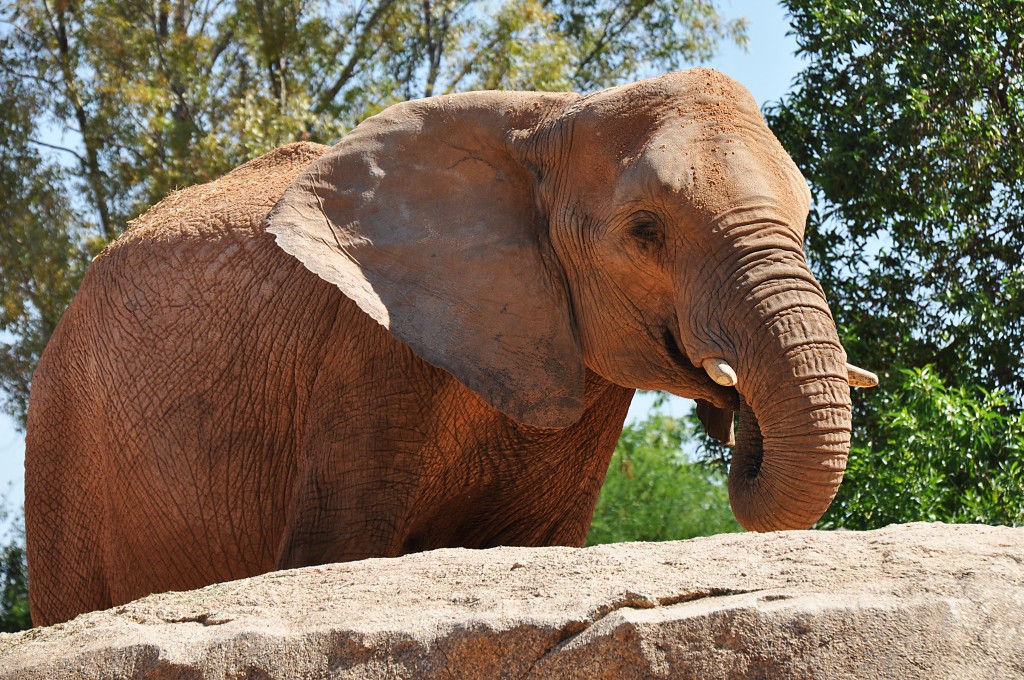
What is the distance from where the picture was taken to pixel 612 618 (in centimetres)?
329

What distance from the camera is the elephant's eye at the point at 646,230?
16.9 feet

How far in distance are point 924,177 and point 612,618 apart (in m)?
6.72

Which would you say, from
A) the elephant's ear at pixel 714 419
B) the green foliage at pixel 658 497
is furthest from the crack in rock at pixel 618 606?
the green foliage at pixel 658 497

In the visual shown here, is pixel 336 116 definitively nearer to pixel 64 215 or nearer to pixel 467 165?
pixel 64 215

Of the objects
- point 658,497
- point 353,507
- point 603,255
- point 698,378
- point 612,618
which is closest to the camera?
point 612,618

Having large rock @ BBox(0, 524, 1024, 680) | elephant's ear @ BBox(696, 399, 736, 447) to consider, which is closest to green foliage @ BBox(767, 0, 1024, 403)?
elephant's ear @ BBox(696, 399, 736, 447)

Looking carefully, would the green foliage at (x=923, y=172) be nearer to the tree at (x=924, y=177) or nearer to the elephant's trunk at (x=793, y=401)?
the tree at (x=924, y=177)

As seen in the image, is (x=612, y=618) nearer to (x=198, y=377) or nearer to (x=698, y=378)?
(x=698, y=378)

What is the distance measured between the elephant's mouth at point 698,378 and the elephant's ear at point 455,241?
0.43 metres

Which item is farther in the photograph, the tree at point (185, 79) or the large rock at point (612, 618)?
the tree at point (185, 79)

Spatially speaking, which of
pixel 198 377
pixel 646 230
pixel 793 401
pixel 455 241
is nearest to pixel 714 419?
pixel 646 230

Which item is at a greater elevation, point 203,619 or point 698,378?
point 698,378

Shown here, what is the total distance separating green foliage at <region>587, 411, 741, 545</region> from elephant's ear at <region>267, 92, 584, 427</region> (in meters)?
7.69

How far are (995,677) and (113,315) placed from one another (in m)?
5.08
